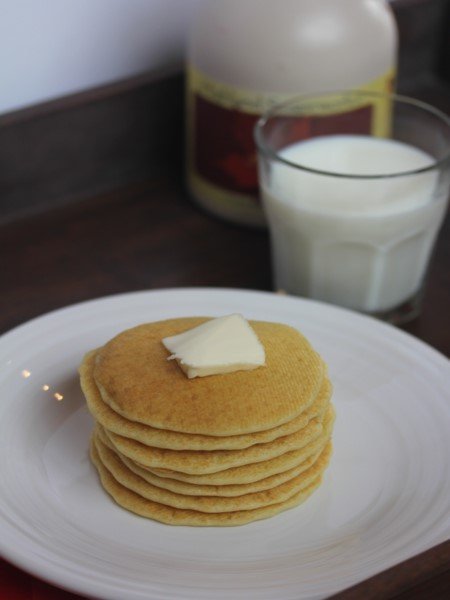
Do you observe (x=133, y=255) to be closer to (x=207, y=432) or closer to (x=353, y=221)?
(x=353, y=221)

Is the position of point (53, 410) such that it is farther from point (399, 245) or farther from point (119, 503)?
point (399, 245)

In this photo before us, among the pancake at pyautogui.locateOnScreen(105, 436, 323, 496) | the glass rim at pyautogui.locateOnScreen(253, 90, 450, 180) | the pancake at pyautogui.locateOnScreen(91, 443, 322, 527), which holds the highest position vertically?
the glass rim at pyautogui.locateOnScreen(253, 90, 450, 180)

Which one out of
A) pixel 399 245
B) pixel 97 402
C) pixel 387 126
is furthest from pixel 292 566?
pixel 387 126

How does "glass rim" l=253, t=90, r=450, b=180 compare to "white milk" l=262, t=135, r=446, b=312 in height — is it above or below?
above

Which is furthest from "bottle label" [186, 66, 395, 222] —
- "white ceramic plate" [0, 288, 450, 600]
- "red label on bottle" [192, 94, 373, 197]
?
"white ceramic plate" [0, 288, 450, 600]

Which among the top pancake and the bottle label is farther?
the bottle label

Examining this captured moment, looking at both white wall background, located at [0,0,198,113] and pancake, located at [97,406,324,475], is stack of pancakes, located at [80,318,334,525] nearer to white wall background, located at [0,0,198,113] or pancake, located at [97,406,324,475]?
pancake, located at [97,406,324,475]
